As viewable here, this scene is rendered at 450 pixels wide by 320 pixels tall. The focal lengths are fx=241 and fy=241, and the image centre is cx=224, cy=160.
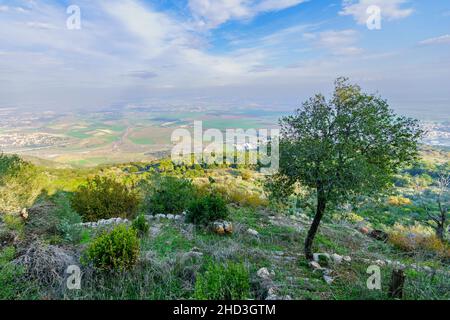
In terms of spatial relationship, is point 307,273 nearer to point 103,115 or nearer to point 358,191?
point 358,191

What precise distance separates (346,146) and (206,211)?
5033 millimetres

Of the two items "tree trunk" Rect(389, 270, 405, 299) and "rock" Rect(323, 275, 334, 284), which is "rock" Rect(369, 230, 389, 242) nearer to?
"rock" Rect(323, 275, 334, 284)

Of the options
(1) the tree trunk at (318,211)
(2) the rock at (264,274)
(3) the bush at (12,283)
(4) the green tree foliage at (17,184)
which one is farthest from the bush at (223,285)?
(4) the green tree foliage at (17,184)

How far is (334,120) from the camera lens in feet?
18.5

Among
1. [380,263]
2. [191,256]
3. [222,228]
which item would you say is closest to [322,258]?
[380,263]

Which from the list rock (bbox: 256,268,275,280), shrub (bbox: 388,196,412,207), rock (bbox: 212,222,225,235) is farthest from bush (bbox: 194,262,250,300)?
shrub (bbox: 388,196,412,207)

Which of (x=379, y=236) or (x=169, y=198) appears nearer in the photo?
(x=379, y=236)

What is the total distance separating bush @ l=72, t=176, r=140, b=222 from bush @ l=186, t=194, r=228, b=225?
286cm

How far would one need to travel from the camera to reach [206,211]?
840cm

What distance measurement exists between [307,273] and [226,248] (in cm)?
198

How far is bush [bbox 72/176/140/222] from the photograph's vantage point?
908 centimetres

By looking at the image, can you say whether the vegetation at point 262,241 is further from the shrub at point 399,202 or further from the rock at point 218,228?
the shrub at point 399,202

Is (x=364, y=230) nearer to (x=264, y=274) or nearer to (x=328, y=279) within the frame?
(x=328, y=279)
